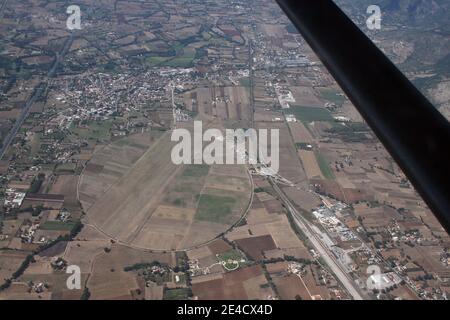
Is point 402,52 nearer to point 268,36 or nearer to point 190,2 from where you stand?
point 268,36

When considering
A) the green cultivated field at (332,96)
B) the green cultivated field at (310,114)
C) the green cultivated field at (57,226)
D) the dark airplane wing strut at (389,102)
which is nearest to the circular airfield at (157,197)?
the green cultivated field at (57,226)

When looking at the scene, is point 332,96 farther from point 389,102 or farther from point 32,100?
point 389,102

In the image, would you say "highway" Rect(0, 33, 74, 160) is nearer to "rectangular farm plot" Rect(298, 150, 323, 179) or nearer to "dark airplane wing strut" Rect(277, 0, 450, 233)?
"rectangular farm plot" Rect(298, 150, 323, 179)

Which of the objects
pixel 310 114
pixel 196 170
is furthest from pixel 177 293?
pixel 310 114

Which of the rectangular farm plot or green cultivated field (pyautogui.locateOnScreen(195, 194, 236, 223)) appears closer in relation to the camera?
green cultivated field (pyautogui.locateOnScreen(195, 194, 236, 223))

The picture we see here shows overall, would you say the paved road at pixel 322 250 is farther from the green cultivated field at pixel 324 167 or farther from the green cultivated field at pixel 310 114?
the green cultivated field at pixel 310 114

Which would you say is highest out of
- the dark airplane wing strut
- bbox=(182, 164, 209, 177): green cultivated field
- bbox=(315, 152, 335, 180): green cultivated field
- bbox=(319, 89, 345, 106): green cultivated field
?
the dark airplane wing strut

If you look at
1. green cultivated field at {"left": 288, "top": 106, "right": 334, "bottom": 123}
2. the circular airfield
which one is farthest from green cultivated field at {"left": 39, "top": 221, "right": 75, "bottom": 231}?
green cultivated field at {"left": 288, "top": 106, "right": 334, "bottom": 123}
